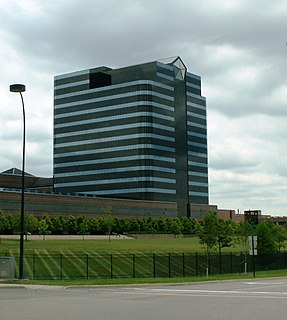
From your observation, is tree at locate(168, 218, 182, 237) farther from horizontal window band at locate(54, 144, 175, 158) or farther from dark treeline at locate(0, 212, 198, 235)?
horizontal window band at locate(54, 144, 175, 158)

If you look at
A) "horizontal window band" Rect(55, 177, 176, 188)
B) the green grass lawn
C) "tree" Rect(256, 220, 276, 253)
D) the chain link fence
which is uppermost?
"horizontal window band" Rect(55, 177, 176, 188)

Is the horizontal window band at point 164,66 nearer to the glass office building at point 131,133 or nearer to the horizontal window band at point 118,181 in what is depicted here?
the glass office building at point 131,133

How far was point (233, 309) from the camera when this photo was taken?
62.5ft

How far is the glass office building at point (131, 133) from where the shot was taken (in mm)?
174500

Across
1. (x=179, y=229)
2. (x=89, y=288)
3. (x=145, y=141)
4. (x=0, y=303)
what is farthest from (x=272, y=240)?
(x=145, y=141)

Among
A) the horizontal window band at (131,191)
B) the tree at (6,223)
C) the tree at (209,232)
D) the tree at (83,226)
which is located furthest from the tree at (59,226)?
the tree at (209,232)

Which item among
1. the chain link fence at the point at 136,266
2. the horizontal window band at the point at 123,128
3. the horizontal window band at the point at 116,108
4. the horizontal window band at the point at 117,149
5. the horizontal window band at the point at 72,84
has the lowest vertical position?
the chain link fence at the point at 136,266

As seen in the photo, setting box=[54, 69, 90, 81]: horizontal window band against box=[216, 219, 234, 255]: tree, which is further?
box=[54, 69, 90, 81]: horizontal window band

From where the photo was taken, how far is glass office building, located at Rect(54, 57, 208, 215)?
17450 cm

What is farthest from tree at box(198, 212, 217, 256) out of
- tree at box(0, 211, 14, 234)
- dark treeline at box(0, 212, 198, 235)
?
tree at box(0, 211, 14, 234)

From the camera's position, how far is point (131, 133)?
6890 inches

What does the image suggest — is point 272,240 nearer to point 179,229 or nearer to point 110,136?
point 179,229

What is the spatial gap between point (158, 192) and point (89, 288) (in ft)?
477

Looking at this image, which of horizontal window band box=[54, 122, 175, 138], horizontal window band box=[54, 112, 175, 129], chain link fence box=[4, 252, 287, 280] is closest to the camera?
chain link fence box=[4, 252, 287, 280]
